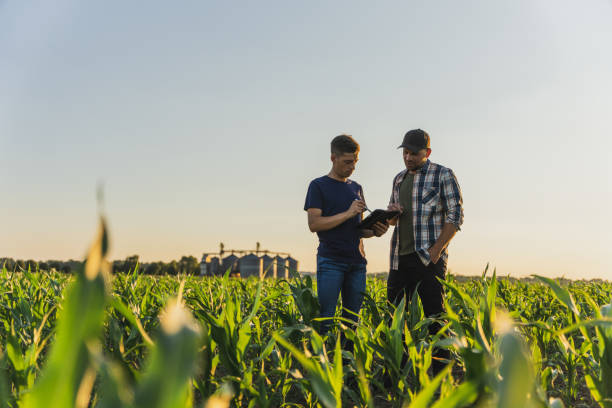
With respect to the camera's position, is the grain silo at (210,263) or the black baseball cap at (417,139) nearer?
the black baseball cap at (417,139)

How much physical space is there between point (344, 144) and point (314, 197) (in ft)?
1.34

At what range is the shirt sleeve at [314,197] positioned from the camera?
10.4 feet

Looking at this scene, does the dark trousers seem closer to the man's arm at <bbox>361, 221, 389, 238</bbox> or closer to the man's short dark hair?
the man's arm at <bbox>361, 221, 389, 238</bbox>

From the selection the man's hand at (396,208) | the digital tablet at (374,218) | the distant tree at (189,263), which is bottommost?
the distant tree at (189,263)

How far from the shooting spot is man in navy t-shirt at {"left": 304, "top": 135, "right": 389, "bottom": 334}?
3145 mm

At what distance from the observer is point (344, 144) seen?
314cm

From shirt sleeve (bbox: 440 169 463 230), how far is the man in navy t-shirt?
49cm

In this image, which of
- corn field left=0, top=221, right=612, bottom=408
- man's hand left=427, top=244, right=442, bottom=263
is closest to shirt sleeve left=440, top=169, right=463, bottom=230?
man's hand left=427, top=244, right=442, bottom=263

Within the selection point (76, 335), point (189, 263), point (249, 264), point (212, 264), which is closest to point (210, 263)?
point (212, 264)

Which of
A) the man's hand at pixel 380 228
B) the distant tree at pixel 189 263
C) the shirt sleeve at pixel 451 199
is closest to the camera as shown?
the man's hand at pixel 380 228

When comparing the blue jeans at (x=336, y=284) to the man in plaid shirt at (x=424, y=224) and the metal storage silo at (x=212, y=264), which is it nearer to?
the man in plaid shirt at (x=424, y=224)

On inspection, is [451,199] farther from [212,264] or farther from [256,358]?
[212,264]

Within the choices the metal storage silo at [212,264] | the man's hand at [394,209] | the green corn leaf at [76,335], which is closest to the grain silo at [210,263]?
the metal storage silo at [212,264]

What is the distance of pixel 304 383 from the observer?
195cm
